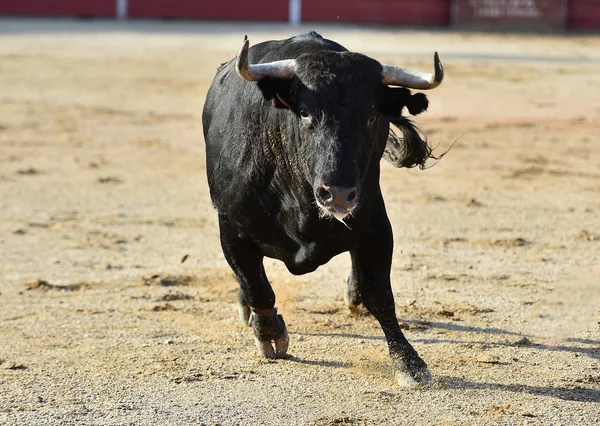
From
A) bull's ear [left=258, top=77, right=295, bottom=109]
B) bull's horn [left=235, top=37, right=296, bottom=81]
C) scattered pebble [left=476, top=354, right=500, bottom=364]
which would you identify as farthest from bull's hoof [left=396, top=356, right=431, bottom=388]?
bull's horn [left=235, top=37, right=296, bottom=81]

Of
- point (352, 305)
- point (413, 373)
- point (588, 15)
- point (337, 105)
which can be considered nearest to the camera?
point (337, 105)

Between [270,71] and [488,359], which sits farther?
[488,359]

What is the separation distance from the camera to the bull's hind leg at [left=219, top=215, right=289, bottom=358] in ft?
15.2

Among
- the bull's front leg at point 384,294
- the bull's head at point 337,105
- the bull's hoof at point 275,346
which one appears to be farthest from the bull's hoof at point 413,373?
the bull's head at point 337,105

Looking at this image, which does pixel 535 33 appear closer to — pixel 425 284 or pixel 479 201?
pixel 479 201

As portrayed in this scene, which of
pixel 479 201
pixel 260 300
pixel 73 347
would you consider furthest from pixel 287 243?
pixel 479 201

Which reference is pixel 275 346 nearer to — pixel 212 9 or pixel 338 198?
pixel 338 198

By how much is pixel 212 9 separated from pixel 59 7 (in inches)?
125

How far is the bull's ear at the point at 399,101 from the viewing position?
4.18m

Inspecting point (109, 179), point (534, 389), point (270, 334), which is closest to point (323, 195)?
point (270, 334)

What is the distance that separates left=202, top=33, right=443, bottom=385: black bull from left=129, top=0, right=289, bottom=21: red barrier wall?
1888 centimetres

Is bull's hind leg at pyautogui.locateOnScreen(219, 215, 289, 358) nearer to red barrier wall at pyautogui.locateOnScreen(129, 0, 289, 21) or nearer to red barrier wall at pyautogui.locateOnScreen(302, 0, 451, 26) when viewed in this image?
red barrier wall at pyautogui.locateOnScreen(302, 0, 451, 26)

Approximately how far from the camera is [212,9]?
23.7 metres

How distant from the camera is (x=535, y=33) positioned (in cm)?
2161
